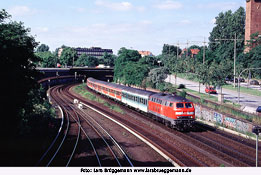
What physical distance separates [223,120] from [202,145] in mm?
10273

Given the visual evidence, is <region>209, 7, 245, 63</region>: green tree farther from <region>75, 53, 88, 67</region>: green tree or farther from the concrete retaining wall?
<region>75, 53, 88, 67</region>: green tree

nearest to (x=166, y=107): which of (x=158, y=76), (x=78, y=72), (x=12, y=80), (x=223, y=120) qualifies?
(x=223, y=120)

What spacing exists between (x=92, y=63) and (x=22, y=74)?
576 ft

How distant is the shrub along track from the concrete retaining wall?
1882 millimetres

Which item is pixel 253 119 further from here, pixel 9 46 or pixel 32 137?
pixel 9 46

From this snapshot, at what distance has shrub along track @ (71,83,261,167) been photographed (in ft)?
63.9

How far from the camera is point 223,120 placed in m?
32.7

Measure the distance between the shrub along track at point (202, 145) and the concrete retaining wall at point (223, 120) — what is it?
6.18 ft

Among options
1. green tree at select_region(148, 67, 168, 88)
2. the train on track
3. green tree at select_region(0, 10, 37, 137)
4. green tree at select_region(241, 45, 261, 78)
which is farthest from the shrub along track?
green tree at select_region(241, 45, 261, 78)

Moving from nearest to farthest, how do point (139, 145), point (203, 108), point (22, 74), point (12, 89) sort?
point (12, 89) < point (22, 74) < point (139, 145) < point (203, 108)

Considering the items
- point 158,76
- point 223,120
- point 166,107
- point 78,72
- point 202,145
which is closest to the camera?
point 202,145

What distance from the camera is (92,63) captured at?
194 m

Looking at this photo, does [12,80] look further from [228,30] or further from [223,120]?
[228,30]

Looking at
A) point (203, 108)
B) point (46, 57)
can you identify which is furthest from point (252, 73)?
point (46, 57)
